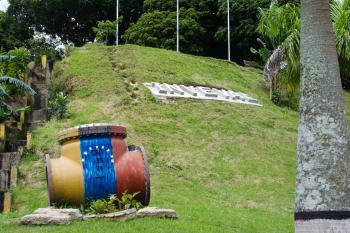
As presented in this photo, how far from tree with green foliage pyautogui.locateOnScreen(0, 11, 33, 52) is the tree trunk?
1337 inches

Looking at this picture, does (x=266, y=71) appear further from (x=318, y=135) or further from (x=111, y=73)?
(x=318, y=135)

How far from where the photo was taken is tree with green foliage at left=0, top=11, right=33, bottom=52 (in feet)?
124

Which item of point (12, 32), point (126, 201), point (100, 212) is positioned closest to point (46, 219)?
point (100, 212)

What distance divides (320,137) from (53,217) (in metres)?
4.60

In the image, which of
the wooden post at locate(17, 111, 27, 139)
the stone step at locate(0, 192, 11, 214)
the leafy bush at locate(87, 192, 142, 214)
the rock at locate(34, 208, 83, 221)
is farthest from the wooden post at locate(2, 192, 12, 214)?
the leafy bush at locate(87, 192, 142, 214)

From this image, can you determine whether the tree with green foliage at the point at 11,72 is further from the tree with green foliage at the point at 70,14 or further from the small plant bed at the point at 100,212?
the tree with green foliage at the point at 70,14

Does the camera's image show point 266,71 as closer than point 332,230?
No

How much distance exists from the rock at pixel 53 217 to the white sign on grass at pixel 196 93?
11.7 metres

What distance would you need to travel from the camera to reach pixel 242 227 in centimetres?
967

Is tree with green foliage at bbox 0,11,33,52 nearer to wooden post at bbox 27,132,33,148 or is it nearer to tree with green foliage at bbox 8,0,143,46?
tree with green foliage at bbox 8,0,143,46

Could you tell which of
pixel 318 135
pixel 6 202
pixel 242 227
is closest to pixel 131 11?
pixel 6 202

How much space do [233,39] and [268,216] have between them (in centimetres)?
2600

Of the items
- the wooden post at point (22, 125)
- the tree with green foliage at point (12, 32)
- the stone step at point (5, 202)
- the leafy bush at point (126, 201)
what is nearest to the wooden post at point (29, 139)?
the wooden post at point (22, 125)

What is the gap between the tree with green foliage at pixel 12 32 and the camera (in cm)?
3775
